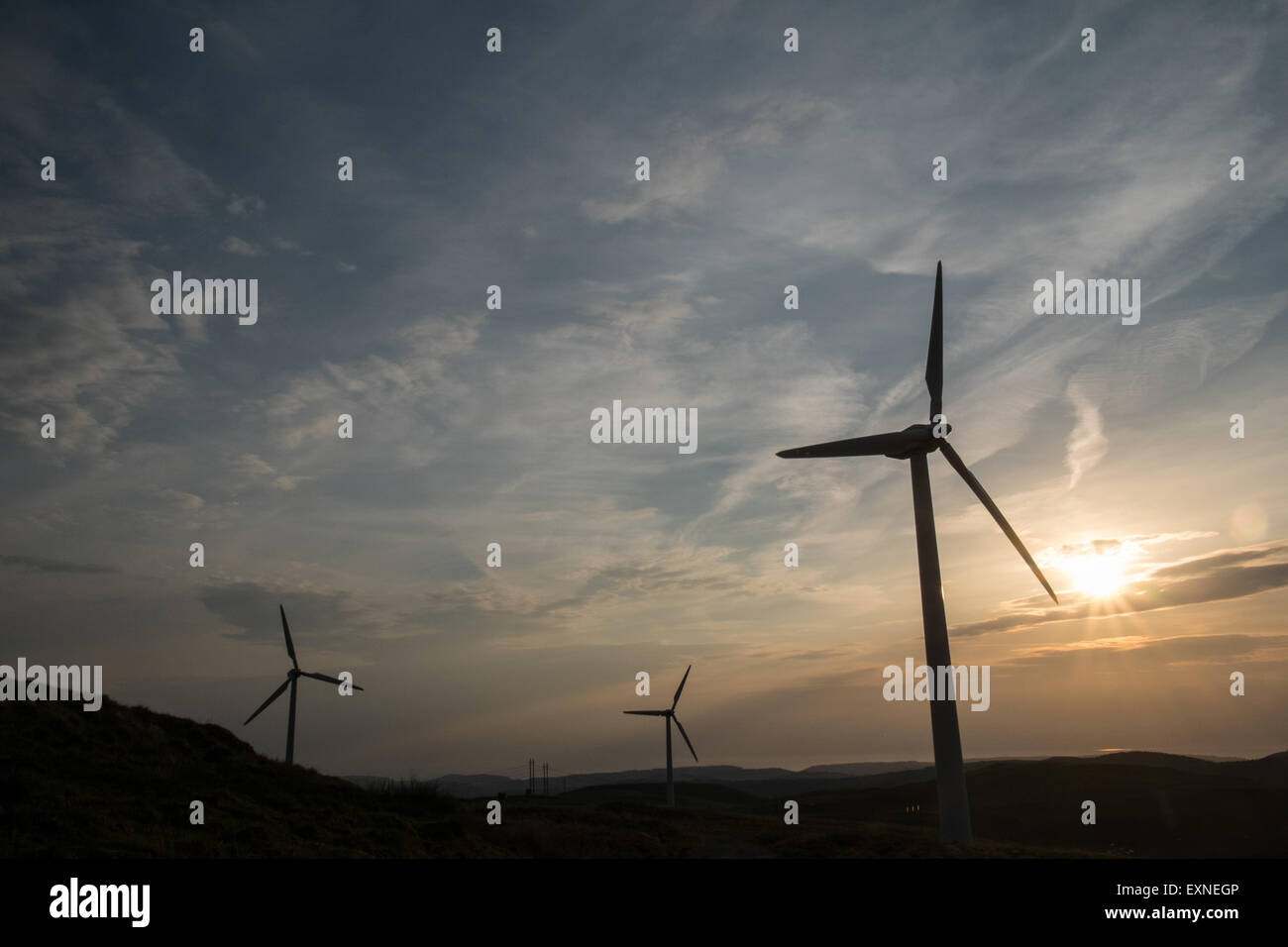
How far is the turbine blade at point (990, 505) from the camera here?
47.9m

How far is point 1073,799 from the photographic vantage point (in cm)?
12269

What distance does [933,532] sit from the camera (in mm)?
46844

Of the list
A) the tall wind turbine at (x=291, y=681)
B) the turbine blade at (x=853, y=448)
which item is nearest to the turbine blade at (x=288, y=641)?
the tall wind turbine at (x=291, y=681)

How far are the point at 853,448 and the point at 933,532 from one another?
7435 millimetres

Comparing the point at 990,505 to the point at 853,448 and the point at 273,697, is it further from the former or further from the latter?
the point at 273,697

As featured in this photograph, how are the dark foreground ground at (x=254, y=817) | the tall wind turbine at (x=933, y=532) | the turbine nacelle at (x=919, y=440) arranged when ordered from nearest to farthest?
the dark foreground ground at (x=254, y=817), the tall wind turbine at (x=933, y=532), the turbine nacelle at (x=919, y=440)

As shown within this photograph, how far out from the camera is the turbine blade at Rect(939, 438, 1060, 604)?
157ft

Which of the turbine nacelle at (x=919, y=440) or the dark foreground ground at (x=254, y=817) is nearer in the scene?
the dark foreground ground at (x=254, y=817)

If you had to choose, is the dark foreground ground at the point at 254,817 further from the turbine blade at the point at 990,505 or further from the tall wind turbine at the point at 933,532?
the turbine blade at the point at 990,505

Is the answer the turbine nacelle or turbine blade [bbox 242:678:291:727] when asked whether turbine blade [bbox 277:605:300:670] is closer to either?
turbine blade [bbox 242:678:291:727]
